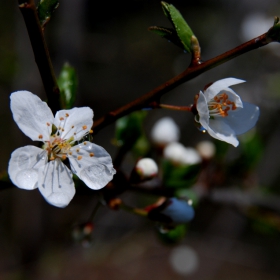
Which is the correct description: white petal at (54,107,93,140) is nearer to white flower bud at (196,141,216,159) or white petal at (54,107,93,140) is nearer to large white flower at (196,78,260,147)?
large white flower at (196,78,260,147)

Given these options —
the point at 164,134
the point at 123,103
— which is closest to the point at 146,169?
the point at 164,134

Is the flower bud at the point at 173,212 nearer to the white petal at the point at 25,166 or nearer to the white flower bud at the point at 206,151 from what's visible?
the white petal at the point at 25,166

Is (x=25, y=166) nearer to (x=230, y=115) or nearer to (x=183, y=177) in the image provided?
(x=230, y=115)

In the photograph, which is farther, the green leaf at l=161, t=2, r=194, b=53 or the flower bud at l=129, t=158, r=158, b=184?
the flower bud at l=129, t=158, r=158, b=184

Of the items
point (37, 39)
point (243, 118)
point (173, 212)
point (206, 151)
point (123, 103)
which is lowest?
point (123, 103)

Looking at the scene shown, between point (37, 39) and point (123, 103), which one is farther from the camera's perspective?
point (123, 103)

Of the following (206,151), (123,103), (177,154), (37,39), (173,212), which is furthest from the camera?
(123,103)

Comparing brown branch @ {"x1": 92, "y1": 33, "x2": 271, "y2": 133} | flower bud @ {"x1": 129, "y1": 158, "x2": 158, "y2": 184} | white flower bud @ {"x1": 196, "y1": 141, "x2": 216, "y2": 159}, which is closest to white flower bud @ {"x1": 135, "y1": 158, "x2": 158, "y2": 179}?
flower bud @ {"x1": 129, "y1": 158, "x2": 158, "y2": 184}
